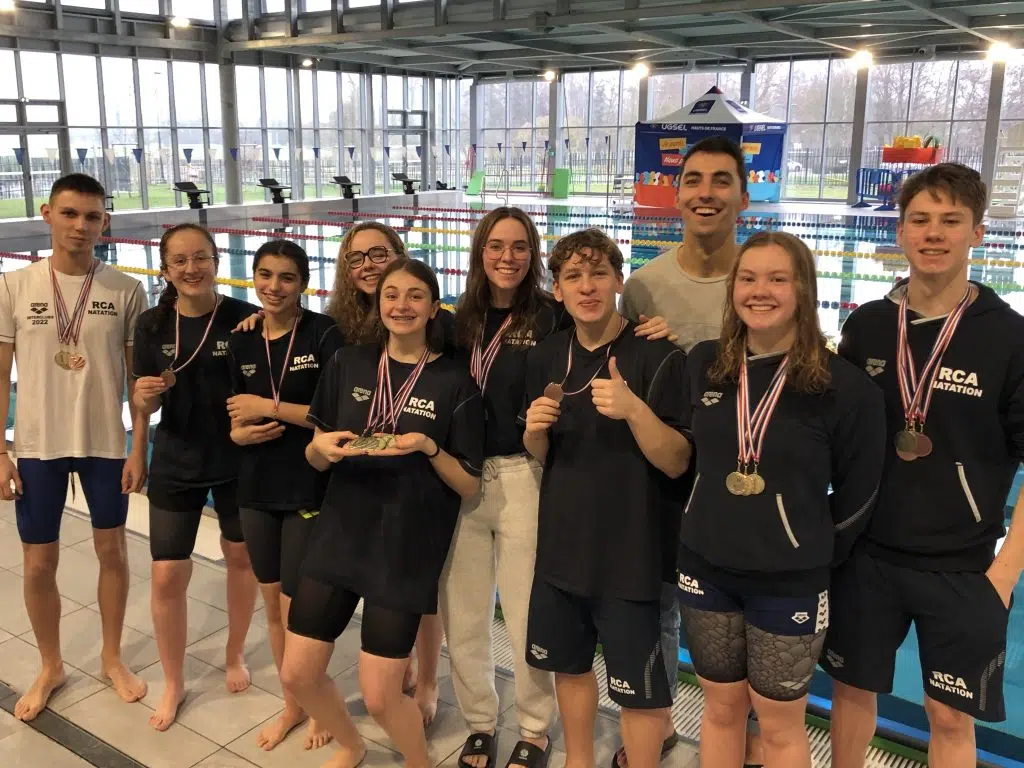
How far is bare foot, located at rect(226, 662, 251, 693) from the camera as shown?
3023mm

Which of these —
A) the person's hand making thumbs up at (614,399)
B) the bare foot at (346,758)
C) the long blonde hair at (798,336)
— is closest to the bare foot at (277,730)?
the bare foot at (346,758)

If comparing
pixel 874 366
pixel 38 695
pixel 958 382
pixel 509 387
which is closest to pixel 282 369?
pixel 509 387

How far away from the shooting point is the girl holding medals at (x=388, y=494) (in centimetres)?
227

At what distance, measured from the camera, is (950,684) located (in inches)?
75.7

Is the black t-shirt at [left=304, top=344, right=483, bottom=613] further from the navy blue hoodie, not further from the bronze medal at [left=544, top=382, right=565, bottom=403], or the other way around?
the navy blue hoodie

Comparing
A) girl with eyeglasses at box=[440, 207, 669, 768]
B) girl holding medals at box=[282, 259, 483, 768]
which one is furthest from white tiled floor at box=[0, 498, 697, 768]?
girl holding medals at box=[282, 259, 483, 768]

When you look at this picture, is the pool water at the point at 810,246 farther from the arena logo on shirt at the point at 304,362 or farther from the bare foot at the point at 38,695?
the bare foot at the point at 38,695

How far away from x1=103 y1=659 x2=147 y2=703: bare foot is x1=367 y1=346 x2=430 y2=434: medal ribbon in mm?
1499

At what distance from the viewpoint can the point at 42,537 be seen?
2898mm

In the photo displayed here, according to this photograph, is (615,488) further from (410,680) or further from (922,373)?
(410,680)

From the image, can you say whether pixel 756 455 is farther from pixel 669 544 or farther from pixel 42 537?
pixel 42 537

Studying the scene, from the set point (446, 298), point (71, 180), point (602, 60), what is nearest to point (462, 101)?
point (602, 60)

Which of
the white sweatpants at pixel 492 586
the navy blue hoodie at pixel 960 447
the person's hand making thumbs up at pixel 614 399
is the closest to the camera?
the navy blue hoodie at pixel 960 447

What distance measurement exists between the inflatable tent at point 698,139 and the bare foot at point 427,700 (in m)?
18.0
